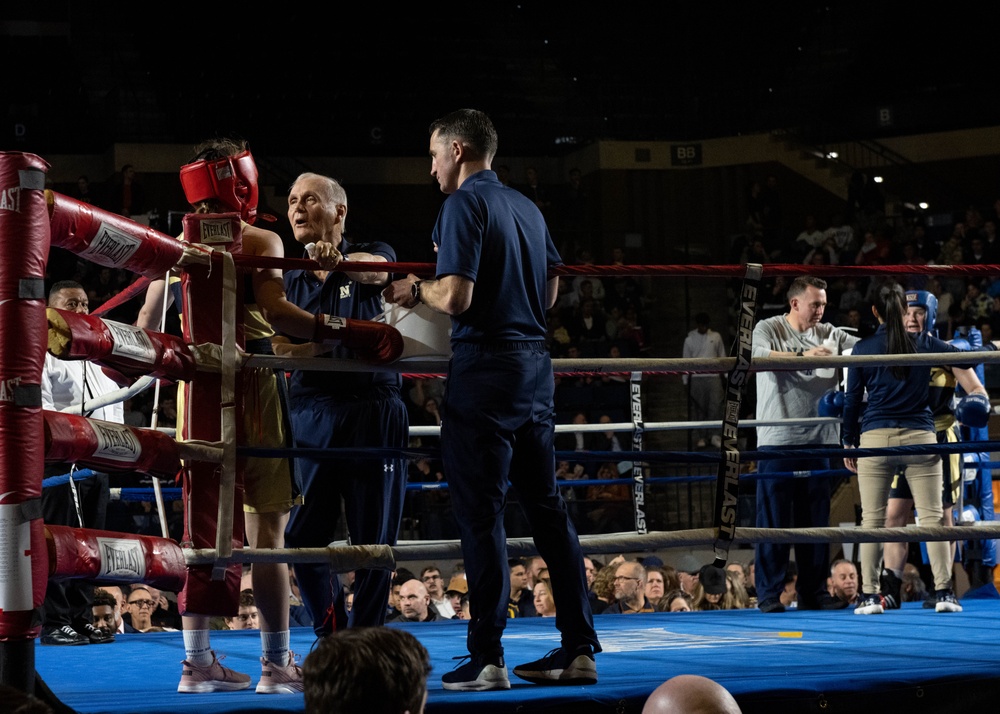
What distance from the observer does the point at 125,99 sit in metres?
13.3

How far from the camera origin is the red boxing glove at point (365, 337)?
8.12 ft

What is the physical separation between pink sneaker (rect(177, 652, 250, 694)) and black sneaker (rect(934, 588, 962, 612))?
8.66 feet

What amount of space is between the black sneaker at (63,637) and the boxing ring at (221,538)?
494 millimetres

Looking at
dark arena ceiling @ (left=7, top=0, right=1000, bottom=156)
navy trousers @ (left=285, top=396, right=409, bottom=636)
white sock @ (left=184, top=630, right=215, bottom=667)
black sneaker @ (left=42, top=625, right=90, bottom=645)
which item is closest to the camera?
white sock @ (left=184, top=630, right=215, bottom=667)

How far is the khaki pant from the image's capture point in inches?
163

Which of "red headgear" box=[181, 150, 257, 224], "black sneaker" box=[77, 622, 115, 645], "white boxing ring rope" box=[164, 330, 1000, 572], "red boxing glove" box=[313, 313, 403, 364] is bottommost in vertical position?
"black sneaker" box=[77, 622, 115, 645]

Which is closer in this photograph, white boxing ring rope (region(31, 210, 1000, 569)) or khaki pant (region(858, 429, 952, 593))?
white boxing ring rope (region(31, 210, 1000, 569))

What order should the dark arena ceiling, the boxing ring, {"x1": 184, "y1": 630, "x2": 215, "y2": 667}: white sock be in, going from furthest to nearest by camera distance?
the dark arena ceiling → {"x1": 184, "y1": 630, "x2": 215, "y2": 667}: white sock → the boxing ring

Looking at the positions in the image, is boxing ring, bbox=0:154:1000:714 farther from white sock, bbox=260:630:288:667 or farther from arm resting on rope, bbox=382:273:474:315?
white sock, bbox=260:630:288:667

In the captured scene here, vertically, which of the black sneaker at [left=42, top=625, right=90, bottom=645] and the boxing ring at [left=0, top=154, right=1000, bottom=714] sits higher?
the boxing ring at [left=0, top=154, right=1000, bottom=714]

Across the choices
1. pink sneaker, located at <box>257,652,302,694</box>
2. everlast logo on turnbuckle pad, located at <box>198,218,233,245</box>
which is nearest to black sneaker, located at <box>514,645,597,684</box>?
pink sneaker, located at <box>257,652,302,694</box>

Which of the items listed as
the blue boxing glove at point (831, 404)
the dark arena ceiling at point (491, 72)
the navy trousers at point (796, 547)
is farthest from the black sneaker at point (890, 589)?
the dark arena ceiling at point (491, 72)

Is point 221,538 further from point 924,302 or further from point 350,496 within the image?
point 924,302

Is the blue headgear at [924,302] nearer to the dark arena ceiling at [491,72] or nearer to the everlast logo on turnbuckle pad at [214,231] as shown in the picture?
the everlast logo on turnbuckle pad at [214,231]
